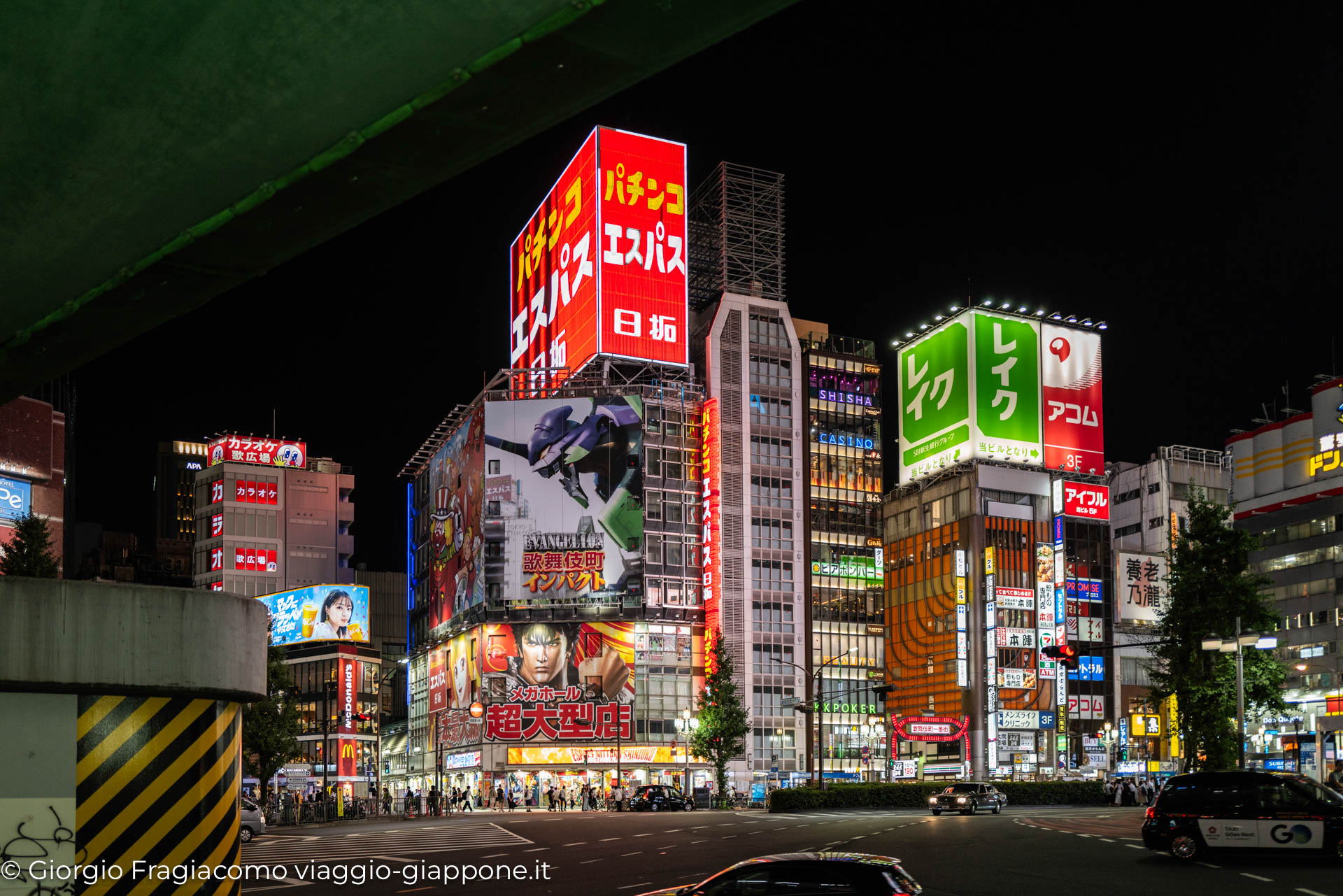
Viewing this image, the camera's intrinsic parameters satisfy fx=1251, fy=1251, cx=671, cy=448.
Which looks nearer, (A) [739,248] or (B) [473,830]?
(B) [473,830]

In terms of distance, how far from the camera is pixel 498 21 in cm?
455

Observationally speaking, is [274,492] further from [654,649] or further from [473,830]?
[473,830]

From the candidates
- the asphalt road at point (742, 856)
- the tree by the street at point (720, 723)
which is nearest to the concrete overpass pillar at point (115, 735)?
the asphalt road at point (742, 856)

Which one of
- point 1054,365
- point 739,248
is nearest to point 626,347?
point 739,248

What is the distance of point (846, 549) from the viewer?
12056 centimetres

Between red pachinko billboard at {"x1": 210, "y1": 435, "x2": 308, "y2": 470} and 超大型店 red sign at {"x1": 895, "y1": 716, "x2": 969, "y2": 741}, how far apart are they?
7575 centimetres

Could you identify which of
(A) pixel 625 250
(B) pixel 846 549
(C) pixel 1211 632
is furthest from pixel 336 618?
(C) pixel 1211 632

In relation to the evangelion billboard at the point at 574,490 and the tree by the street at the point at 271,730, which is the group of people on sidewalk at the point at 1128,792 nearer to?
the evangelion billboard at the point at 574,490

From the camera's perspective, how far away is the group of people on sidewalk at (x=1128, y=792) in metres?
64.7

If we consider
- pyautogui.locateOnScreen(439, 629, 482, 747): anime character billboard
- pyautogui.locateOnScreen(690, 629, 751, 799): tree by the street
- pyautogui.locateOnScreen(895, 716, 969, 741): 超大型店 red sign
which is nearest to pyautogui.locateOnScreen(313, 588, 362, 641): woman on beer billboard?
pyautogui.locateOnScreen(439, 629, 482, 747): anime character billboard

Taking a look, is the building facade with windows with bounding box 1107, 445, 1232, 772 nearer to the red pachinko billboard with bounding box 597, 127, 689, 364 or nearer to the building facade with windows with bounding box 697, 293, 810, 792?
the building facade with windows with bounding box 697, 293, 810, 792

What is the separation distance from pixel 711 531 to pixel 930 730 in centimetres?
2463

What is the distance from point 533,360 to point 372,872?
91.3 metres

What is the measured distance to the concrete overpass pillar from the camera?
7160 millimetres
